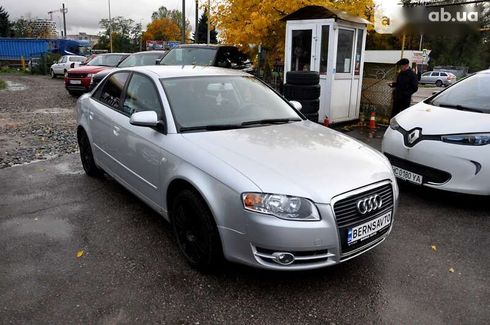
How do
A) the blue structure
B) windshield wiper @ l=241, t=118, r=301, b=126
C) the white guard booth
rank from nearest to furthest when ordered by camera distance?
1. windshield wiper @ l=241, t=118, r=301, b=126
2. the white guard booth
3. the blue structure

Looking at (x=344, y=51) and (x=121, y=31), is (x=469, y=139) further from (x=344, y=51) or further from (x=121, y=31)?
(x=121, y=31)

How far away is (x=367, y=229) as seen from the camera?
9.80 ft

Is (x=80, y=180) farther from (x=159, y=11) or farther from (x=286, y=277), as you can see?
(x=159, y=11)

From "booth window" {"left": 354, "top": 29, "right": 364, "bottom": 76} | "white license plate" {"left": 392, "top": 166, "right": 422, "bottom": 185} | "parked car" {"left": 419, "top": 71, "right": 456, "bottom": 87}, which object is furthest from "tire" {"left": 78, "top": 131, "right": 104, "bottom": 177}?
"parked car" {"left": 419, "top": 71, "right": 456, "bottom": 87}

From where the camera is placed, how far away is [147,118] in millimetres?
3518

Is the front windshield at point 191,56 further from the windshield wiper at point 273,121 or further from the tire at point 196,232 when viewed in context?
the tire at point 196,232

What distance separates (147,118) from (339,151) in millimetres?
1634

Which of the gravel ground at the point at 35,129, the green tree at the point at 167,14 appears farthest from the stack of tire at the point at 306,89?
the green tree at the point at 167,14

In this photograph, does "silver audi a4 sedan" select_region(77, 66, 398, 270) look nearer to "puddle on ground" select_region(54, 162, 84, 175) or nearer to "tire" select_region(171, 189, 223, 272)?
"tire" select_region(171, 189, 223, 272)

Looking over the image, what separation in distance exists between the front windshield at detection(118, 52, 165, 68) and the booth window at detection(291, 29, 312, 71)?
17.9ft

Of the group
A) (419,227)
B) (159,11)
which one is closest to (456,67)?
(419,227)

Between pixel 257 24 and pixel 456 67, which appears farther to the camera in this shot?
pixel 456 67

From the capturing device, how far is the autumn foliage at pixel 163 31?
82.4m

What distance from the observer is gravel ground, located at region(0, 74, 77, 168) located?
6.99 meters
